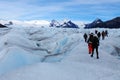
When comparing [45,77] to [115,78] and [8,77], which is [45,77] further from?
[115,78]

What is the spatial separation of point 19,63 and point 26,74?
4.48 metres

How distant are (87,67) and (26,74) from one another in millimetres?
4379

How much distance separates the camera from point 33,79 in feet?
41.1

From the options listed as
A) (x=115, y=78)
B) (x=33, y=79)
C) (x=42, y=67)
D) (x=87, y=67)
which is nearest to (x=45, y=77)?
(x=33, y=79)

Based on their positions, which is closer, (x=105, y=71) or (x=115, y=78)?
(x=115, y=78)

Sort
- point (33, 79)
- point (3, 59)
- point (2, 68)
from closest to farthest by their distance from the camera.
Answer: point (33, 79)
point (2, 68)
point (3, 59)

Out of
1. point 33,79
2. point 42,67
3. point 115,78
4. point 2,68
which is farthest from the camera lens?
point 2,68

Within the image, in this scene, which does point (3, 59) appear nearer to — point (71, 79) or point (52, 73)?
point (52, 73)

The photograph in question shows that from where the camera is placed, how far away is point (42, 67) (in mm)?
14406

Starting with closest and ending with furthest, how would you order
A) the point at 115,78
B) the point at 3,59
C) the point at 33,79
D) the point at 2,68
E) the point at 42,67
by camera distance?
the point at 33,79, the point at 115,78, the point at 42,67, the point at 2,68, the point at 3,59

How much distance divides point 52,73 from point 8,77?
6.46 ft

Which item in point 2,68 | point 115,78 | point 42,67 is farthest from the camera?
point 2,68

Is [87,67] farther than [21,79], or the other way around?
[87,67]

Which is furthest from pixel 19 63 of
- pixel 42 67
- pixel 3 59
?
pixel 42 67
